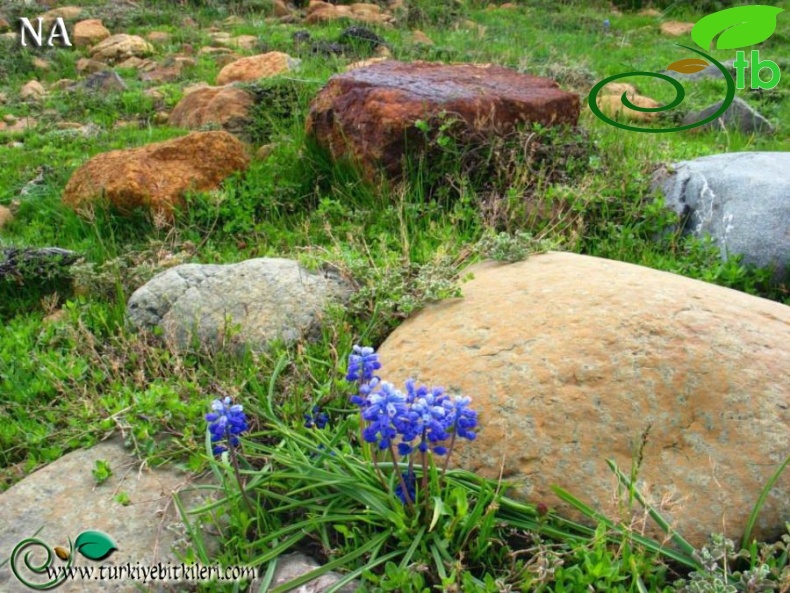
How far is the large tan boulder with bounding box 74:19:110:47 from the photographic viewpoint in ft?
34.9

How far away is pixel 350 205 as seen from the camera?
17.1 ft

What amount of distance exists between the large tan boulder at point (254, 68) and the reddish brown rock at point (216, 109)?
962mm

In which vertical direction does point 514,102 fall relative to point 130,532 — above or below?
above

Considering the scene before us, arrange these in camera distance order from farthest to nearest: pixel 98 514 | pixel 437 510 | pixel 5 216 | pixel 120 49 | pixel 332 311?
pixel 120 49, pixel 5 216, pixel 332 311, pixel 98 514, pixel 437 510

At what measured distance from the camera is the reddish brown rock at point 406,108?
5129 millimetres

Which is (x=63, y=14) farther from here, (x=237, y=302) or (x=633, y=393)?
(x=633, y=393)

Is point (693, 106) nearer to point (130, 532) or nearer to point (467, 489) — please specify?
point (467, 489)

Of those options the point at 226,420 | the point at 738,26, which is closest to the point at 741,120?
the point at 738,26

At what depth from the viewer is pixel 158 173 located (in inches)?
207

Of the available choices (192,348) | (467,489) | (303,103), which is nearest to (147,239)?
(192,348)

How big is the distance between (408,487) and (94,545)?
1.04m

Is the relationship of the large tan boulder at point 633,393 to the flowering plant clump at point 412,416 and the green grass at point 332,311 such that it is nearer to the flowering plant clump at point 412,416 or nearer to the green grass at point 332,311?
the green grass at point 332,311

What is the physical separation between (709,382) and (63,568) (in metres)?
2.22

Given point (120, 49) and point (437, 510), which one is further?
point (120, 49)
